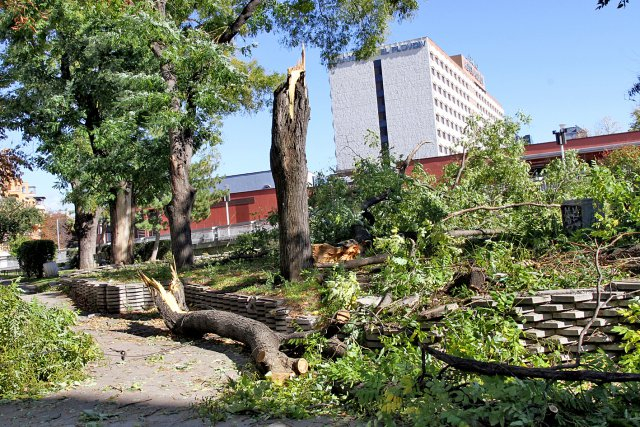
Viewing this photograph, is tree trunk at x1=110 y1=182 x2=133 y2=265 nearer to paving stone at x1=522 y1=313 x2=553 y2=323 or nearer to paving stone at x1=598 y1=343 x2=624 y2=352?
paving stone at x1=522 y1=313 x2=553 y2=323

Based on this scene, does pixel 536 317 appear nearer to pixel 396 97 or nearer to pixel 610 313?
pixel 610 313

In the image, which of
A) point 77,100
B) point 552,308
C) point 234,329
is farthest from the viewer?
point 77,100

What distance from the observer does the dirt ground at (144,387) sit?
5395 millimetres

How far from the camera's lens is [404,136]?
8956cm

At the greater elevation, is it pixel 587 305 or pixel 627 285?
pixel 627 285

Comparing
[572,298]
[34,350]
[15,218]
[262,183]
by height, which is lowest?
[34,350]

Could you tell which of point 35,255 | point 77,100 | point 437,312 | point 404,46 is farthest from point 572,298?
point 404,46

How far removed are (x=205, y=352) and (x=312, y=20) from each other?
10152 millimetres

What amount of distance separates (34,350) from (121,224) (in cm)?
1464

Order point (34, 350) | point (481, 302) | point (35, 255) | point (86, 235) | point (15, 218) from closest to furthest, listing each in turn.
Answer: point (481, 302)
point (34, 350)
point (86, 235)
point (35, 255)
point (15, 218)

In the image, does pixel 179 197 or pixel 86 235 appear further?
pixel 86 235

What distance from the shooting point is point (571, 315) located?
6.32 meters


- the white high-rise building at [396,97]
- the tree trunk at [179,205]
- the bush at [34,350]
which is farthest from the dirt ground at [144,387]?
the white high-rise building at [396,97]

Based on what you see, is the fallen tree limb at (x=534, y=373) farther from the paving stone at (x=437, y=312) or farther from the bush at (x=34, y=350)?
the bush at (x=34, y=350)
